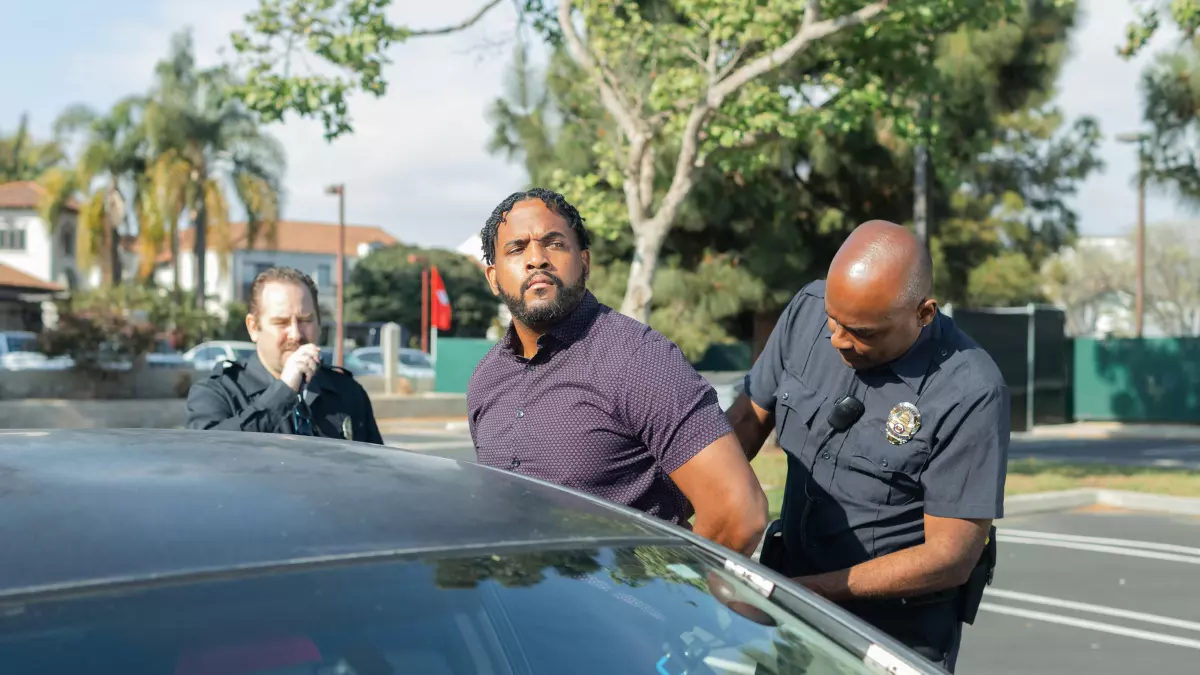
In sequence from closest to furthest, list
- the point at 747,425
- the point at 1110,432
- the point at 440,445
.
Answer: the point at 747,425, the point at 440,445, the point at 1110,432

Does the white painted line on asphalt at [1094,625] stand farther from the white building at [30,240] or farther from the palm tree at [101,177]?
the white building at [30,240]

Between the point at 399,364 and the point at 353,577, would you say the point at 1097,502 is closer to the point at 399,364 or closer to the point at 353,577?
the point at 353,577

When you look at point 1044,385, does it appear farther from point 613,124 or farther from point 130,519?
point 130,519

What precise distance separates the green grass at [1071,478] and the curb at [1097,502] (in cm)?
20

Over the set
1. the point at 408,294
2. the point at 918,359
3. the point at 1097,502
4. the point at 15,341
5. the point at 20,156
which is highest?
the point at 20,156

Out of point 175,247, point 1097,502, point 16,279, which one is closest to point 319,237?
point 16,279

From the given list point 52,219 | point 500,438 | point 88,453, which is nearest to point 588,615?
point 88,453

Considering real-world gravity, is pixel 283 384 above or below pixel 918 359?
below

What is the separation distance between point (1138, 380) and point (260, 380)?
83.5 feet

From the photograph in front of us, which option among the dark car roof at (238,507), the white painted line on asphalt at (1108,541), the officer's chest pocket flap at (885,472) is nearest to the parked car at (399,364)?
the white painted line on asphalt at (1108,541)

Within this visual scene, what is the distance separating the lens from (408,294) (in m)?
64.6

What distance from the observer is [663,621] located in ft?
6.41

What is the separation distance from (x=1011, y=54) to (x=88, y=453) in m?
20.4

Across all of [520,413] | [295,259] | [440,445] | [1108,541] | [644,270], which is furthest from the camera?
[295,259]
